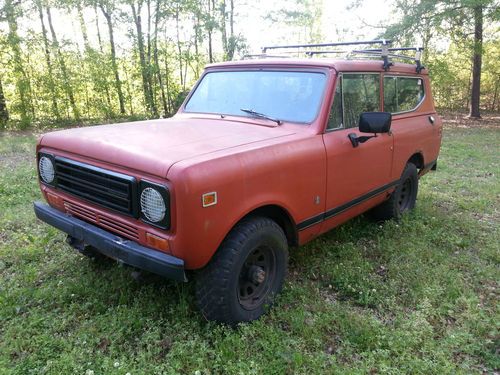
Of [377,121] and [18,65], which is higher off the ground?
[18,65]

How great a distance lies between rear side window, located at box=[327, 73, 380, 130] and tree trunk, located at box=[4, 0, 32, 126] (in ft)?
42.5

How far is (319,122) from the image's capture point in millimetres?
3443

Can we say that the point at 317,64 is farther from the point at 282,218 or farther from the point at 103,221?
the point at 103,221

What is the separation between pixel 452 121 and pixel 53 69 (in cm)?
1516

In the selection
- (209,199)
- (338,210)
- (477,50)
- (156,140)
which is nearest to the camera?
(209,199)

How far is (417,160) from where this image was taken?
5.23 m

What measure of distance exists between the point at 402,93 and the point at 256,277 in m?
3.05

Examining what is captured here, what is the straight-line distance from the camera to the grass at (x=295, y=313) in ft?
8.82

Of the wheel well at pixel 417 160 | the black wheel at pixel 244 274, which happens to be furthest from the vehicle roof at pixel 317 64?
the black wheel at pixel 244 274

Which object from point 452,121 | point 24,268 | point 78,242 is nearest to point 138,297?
point 78,242

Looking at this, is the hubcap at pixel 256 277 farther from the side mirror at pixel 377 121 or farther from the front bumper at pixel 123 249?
the side mirror at pixel 377 121

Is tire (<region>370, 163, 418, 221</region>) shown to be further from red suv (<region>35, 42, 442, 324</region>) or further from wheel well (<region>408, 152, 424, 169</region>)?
red suv (<region>35, 42, 442, 324</region>)

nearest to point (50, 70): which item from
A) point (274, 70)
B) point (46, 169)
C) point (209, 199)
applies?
point (46, 169)

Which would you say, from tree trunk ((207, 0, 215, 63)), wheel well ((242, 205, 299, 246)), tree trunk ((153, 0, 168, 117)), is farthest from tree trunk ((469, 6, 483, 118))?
wheel well ((242, 205, 299, 246))
